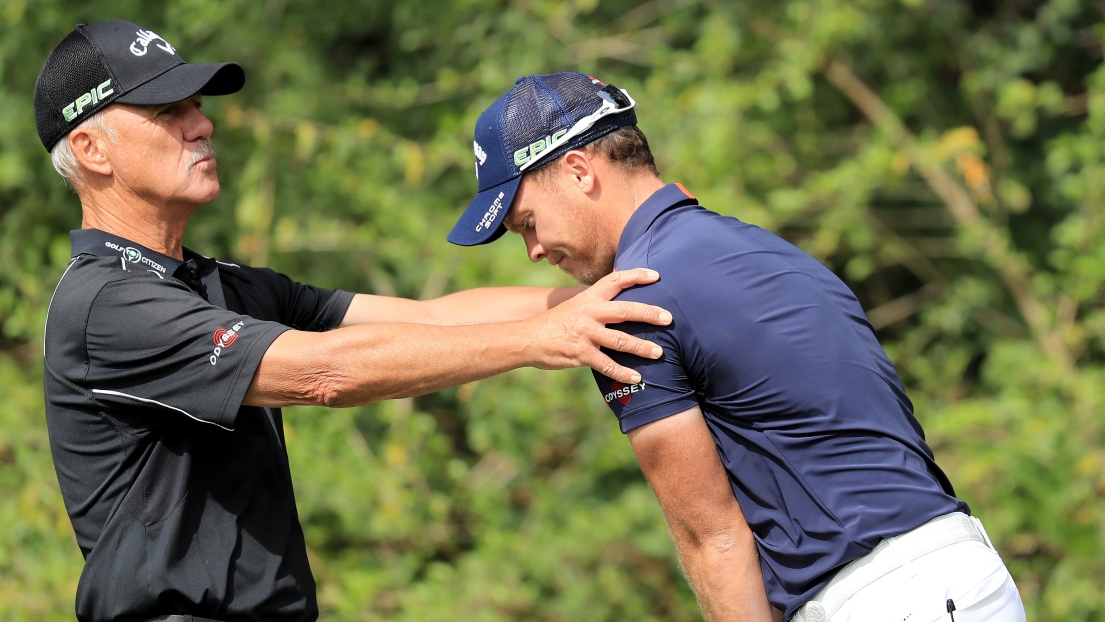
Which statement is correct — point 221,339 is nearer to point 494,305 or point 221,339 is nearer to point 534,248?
point 534,248

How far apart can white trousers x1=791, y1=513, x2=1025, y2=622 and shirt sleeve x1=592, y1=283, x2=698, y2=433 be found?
1.74 ft

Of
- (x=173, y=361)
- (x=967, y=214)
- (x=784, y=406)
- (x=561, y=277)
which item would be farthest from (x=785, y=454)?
(x=967, y=214)

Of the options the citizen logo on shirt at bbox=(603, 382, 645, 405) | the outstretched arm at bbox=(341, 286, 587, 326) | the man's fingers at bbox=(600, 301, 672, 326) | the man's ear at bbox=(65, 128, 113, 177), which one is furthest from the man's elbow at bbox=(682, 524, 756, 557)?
the man's ear at bbox=(65, 128, 113, 177)

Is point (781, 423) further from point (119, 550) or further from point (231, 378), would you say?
point (119, 550)

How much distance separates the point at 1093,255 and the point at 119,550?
5.93m

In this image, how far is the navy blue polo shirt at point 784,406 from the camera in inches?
93.4

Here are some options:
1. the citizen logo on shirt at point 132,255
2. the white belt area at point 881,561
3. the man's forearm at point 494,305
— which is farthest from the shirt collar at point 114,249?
the white belt area at point 881,561

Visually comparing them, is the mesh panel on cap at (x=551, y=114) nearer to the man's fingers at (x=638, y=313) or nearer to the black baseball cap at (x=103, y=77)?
the man's fingers at (x=638, y=313)

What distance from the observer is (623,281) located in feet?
8.03

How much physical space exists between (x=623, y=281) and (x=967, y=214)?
17.1 ft

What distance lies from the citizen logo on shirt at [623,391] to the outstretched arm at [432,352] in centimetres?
3

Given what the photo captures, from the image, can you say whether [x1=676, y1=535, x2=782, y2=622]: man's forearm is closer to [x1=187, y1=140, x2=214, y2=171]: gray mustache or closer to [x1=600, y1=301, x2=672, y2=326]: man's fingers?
[x1=600, y1=301, x2=672, y2=326]: man's fingers

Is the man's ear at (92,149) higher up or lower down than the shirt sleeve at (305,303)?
higher up

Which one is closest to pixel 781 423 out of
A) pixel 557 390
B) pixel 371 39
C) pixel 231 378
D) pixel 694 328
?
pixel 694 328
